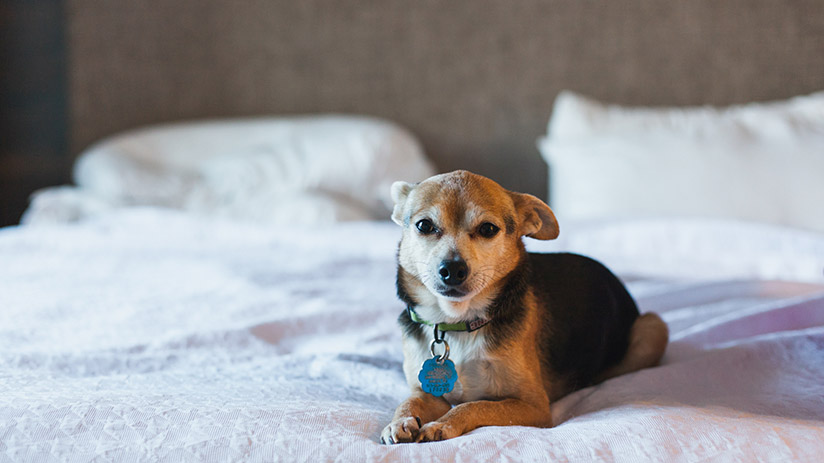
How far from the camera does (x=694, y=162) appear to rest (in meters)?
2.20

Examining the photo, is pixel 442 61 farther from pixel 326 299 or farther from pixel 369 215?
pixel 326 299

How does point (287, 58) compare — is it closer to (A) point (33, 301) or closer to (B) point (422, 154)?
(B) point (422, 154)

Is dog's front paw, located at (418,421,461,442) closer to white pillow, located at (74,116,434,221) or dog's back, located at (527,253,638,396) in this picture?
dog's back, located at (527,253,638,396)

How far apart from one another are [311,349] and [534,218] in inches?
22.0

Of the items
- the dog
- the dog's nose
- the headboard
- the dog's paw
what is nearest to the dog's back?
the dog

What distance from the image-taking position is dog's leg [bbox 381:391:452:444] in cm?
90

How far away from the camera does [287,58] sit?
318 centimetres

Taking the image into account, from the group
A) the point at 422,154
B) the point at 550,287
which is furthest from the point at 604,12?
the point at 550,287

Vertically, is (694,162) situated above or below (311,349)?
above

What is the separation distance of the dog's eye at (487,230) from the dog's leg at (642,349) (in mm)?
390

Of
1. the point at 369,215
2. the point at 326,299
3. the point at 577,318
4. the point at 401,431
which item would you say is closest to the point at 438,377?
the point at 401,431

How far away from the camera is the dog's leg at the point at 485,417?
2.97 feet

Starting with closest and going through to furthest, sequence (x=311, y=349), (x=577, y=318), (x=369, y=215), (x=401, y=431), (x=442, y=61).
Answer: (x=401, y=431) → (x=577, y=318) → (x=311, y=349) → (x=369, y=215) → (x=442, y=61)

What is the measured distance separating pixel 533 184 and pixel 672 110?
67 cm
